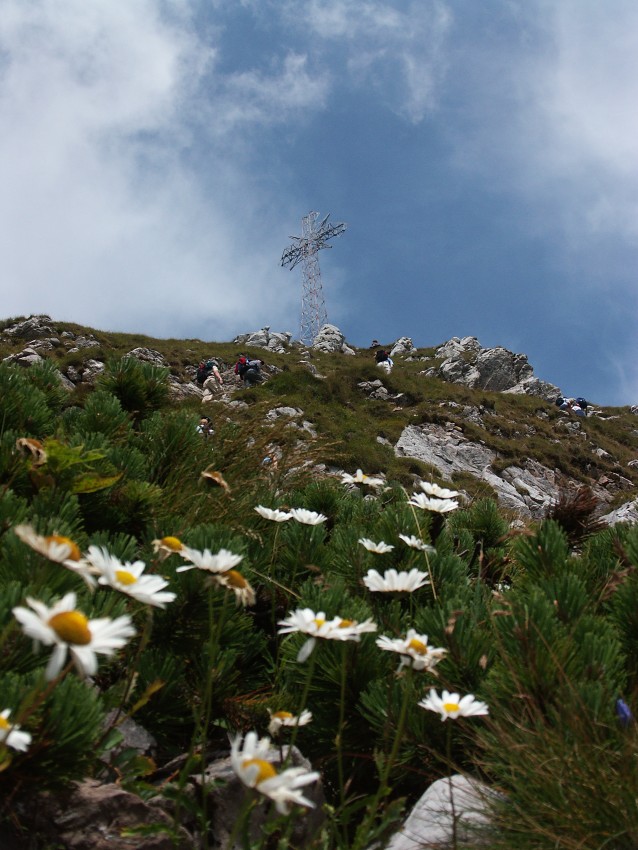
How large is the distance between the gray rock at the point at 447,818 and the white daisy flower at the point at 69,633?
3.17ft

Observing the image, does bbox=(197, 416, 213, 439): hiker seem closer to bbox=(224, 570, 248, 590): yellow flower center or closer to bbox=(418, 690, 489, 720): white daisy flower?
bbox=(224, 570, 248, 590): yellow flower center

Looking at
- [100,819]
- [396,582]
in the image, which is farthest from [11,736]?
[396,582]

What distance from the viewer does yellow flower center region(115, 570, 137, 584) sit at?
4.78ft

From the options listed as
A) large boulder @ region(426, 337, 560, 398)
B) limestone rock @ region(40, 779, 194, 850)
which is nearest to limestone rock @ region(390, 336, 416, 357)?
large boulder @ region(426, 337, 560, 398)

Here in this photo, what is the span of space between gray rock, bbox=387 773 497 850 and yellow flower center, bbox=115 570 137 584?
0.92 metres

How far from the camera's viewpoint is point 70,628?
108 cm

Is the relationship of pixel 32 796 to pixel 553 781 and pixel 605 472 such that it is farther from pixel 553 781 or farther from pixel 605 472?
pixel 605 472

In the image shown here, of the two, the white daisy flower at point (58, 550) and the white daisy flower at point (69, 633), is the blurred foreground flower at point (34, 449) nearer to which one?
the white daisy flower at point (58, 550)

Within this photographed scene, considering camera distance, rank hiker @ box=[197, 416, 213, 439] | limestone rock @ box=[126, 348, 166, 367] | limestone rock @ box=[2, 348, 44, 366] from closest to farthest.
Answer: hiker @ box=[197, 416, 213, 439]
limestone rock @ box=[2, 348, 44, 366]
limestone rock @ box=[126, 348, 166, 367]

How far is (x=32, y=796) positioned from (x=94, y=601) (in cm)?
54

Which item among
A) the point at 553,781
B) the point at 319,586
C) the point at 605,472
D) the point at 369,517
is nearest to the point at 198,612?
the point at 319,586

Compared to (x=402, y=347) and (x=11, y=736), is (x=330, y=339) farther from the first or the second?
(x=11, y=736)

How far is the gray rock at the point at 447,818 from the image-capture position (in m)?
1.60

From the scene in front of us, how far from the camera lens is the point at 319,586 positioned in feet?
8.08
